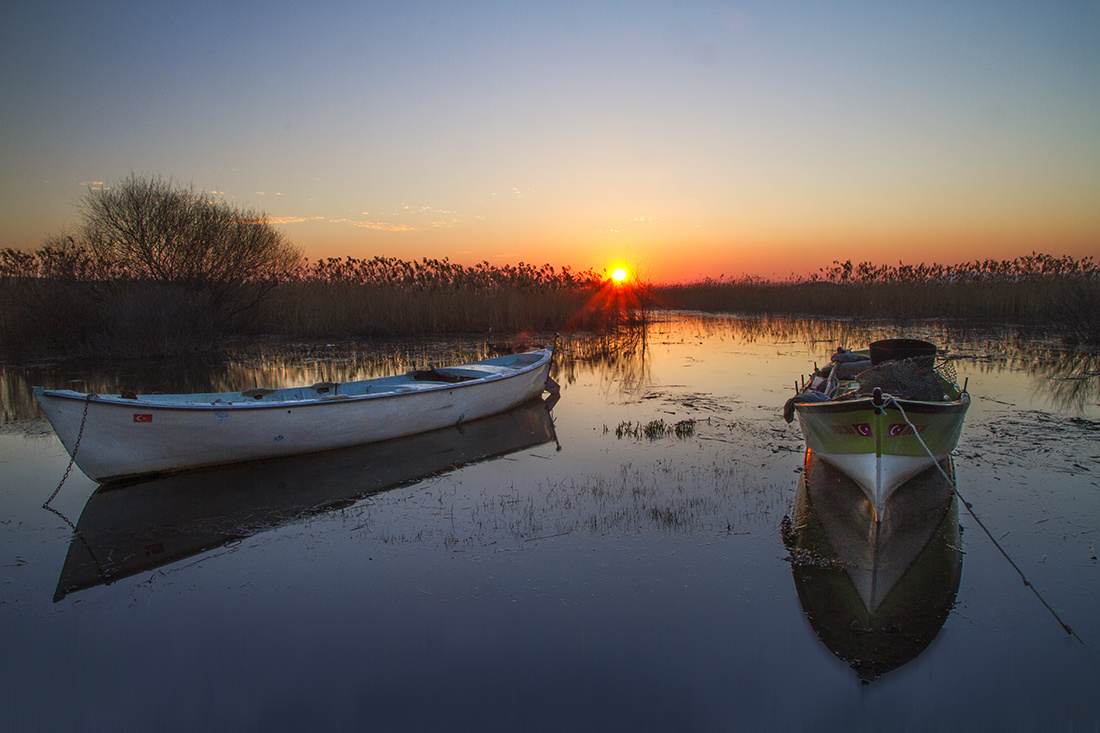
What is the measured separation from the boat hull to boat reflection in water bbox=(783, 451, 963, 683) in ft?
0.85

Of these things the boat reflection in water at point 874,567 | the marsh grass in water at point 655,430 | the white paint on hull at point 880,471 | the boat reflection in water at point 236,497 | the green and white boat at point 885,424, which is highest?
the green and white boat at point 885,424

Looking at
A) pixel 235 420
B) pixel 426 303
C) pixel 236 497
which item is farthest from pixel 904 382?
pixel 426 303

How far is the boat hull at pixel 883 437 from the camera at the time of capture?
16.0 feet

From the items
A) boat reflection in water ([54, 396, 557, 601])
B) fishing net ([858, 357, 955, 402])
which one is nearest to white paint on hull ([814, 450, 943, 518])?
fishing net ([858, 357, 955, 402])

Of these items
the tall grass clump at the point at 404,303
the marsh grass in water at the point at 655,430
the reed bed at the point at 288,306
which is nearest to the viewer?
the marsh grass in water at the point at 655,430

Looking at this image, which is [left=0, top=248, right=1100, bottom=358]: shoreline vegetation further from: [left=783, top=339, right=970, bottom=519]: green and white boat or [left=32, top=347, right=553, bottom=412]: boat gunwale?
[left=783, top=339, right=970, bottom=519]: green and white boat

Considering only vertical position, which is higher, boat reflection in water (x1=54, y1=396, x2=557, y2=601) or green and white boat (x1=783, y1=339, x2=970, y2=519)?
green and white boat (x1=783, y1=339, x2=970, y2=519)

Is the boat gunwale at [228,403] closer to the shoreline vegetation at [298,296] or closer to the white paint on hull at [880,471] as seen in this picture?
the white paint on hull at [880,471]

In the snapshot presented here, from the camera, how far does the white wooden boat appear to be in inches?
231

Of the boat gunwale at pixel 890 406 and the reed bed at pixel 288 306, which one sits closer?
the boat gunwale at pixel 890 406

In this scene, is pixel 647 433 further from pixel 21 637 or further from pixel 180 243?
pixel 180 243

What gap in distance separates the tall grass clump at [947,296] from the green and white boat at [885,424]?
13929mm

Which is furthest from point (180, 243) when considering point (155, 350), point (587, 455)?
point (587, 455)

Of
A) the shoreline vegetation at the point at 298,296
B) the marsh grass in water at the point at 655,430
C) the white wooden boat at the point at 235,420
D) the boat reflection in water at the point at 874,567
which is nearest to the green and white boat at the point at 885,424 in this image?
the boat reflection in water at the point at 874,567
